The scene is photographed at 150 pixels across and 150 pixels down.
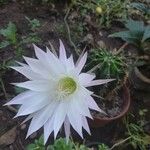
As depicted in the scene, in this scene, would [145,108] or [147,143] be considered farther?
[145,108]

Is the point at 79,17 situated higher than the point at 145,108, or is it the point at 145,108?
the point at 79,17

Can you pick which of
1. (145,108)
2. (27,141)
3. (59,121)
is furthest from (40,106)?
(145,108)

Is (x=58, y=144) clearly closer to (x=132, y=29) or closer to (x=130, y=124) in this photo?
(x=130, y=124)

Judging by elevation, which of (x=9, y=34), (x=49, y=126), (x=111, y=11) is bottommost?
(x=111, y=11)

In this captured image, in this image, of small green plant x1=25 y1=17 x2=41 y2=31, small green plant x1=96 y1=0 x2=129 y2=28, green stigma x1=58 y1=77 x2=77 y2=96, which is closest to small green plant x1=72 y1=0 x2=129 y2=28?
small green plant x1=96 y1=0 x2=129 y2=28

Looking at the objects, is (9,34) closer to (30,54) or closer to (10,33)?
(10,33)

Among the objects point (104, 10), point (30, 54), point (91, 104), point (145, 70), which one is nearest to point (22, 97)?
point (91, 104)

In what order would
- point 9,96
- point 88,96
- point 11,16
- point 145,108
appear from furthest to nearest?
1. point 11,16
2. point 145,108
3. point 9,96
4. point 88,96

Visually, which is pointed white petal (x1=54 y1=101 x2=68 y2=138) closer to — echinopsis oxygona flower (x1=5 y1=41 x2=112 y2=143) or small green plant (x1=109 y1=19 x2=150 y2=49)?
echinopsis oxygona flower (x1=5 y1=41 x2=112 y2=143)
